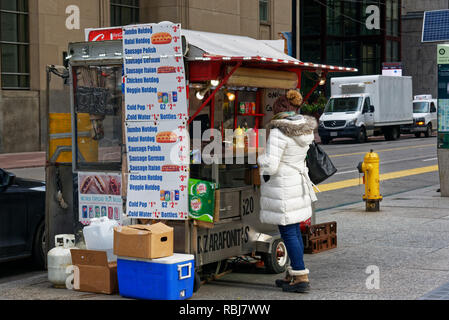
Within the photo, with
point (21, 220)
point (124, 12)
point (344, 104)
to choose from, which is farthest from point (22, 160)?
point (21, 220)

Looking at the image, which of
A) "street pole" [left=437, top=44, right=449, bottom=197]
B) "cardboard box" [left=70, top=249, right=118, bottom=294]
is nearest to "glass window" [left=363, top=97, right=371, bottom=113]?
"street pole" [left=437, top=44, right=449, bottom=197]

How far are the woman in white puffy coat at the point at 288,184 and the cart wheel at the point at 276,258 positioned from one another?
84 cm

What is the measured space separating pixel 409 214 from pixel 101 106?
648 cm

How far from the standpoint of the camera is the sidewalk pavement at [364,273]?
24.0ft

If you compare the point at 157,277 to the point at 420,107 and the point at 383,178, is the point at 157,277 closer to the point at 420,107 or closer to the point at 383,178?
the point at 383,178

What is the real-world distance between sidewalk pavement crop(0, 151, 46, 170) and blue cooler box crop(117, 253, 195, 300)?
59.2ft

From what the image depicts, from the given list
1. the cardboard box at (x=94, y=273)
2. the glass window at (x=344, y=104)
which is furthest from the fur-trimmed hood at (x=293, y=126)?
the glass window at (x=344, y=104)

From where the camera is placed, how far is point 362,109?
119 ft

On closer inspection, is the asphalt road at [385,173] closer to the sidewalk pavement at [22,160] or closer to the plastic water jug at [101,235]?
the plastic water jug at [101,235]

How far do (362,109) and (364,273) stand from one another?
94.0 ft

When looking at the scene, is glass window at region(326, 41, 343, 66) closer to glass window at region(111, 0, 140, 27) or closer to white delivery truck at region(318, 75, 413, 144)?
white delivery truck at region(318, 75, 413, 144)

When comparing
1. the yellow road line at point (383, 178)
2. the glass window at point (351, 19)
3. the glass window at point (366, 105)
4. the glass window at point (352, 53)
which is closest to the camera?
the yellow road line at point (383, 178)

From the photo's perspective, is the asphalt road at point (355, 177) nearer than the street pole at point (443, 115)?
Yes

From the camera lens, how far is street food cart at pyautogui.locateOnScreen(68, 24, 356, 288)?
749 centimetres
